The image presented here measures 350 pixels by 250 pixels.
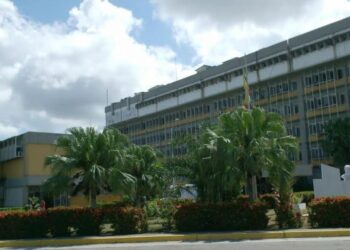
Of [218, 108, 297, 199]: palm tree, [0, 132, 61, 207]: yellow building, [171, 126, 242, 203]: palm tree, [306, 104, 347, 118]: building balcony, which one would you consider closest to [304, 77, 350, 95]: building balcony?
[306, 104, 347, 118]: building balcony

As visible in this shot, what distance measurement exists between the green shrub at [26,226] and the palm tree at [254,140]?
849 centimetres

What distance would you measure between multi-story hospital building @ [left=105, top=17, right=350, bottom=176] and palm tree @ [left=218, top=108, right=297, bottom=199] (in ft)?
95.7

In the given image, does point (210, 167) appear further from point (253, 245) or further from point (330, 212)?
point (253, 245)

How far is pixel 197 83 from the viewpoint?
89000 mm

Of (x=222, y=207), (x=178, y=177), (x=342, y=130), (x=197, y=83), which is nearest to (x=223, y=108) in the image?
(x=197, y=83)

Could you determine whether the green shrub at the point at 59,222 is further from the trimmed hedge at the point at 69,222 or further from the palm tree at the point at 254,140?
the palm tree at the point at 254,140

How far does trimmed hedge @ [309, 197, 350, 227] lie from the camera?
63.3ft

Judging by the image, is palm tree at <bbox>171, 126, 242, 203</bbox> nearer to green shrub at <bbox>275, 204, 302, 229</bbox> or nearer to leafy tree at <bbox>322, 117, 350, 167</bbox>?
green shrub at <bbox>275, 204, 302, 229</bbox>

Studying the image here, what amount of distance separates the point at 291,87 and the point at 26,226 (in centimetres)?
5604

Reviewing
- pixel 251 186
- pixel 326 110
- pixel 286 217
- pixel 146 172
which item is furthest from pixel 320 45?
pixel 286 217

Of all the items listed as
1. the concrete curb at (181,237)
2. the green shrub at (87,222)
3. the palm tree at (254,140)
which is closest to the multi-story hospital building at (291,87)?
the palm tree at (254,140)

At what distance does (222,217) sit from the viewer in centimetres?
2025

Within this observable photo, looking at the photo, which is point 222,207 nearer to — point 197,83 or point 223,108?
point 223,108

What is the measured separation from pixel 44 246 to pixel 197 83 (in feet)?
233
